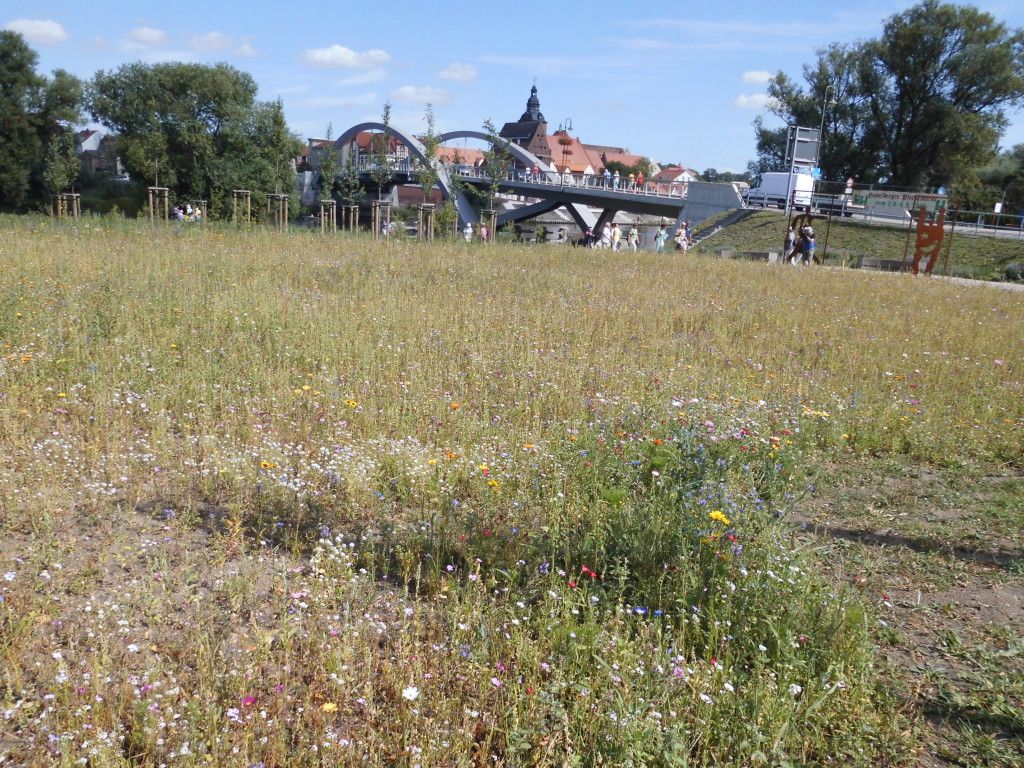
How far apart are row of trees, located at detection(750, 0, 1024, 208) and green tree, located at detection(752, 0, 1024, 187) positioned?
0.07 m

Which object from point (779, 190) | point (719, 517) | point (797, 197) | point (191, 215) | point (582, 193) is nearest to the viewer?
point (719, 517)

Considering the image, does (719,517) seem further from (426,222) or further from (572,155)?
(572,155)

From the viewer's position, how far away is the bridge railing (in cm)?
6381

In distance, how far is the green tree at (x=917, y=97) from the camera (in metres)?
55.8

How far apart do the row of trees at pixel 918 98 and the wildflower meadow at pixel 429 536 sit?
184 feet

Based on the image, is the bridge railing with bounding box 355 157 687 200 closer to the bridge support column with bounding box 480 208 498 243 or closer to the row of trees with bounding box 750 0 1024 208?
the row of trees with bounding box 750 0 1024 208

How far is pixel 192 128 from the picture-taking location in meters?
67.0

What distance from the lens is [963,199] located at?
57.4 meters

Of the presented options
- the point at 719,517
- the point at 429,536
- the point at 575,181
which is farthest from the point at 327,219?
the point at 575,181

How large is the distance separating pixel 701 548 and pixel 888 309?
1281 centimetres

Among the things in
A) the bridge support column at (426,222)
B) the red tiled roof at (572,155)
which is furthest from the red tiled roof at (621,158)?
the bridge support column at (426,222)

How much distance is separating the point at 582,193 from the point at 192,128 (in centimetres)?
3303

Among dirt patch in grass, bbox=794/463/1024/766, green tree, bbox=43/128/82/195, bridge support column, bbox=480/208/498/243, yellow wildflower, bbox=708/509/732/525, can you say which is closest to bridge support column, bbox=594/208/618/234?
green tree, bbox=43/128/82/195

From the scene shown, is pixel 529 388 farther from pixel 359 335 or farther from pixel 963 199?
pixel 963 199
